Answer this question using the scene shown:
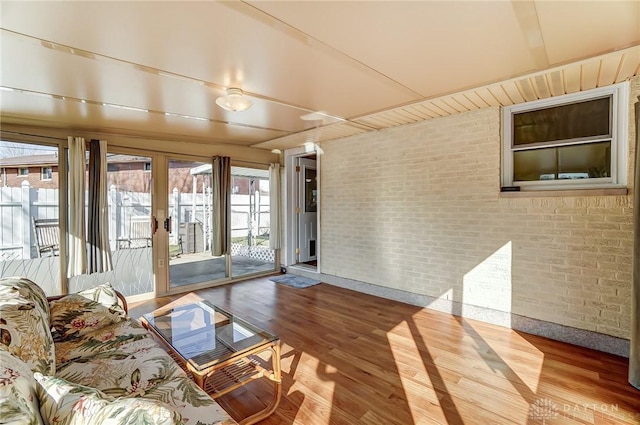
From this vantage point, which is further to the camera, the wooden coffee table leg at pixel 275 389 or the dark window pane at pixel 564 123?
the dark window pane at pixel 564 123

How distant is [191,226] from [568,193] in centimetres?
478

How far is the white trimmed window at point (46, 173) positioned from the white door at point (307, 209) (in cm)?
351

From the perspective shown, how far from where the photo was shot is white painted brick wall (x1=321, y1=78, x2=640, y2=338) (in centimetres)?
265

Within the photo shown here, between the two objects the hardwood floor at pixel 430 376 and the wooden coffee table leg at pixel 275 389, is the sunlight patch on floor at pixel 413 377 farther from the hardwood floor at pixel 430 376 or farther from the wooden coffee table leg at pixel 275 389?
the wooden coffee table leg at pixel 275 389

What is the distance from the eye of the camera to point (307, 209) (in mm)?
5883

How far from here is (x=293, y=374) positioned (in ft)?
7.50

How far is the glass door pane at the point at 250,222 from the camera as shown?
17.2 ft

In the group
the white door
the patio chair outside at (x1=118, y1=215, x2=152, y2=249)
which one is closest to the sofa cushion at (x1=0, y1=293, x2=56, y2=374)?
the patio chair outside at (x1=118, y1=215, x2=152, y2=249)

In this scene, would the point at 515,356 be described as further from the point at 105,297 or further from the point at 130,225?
the point at 130,225

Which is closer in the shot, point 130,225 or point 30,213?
Result: point 30,213

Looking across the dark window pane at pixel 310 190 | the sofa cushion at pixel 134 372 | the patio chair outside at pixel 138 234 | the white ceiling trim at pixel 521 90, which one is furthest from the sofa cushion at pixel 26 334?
the dark window pane at pixel 310 190

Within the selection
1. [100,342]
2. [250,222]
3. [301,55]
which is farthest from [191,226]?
[301,55]

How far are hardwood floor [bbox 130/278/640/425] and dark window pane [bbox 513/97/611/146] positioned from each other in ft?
6.47

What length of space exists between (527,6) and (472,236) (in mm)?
2342
